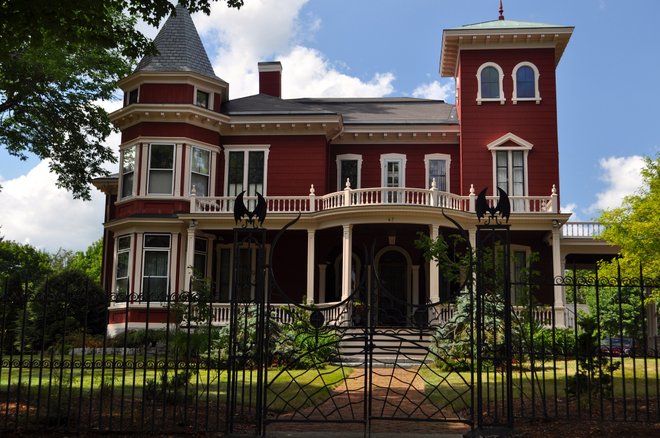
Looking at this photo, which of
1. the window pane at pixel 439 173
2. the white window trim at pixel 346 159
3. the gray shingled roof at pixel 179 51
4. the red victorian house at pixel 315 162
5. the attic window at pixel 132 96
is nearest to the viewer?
the red victorian house at pixel 315 162

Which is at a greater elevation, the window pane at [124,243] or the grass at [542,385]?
the window pane at [124,243]

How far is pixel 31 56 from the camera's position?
23.3 m

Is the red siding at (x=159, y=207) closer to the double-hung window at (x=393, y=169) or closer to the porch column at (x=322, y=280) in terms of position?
the porch column at (x=322, y=280)

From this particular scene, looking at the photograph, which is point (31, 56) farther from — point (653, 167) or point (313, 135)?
point (653, 167)

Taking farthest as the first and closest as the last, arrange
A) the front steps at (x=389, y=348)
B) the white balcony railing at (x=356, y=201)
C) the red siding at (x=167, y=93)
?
the red siding at (x=167, y=93) → the white balcony railing at (x=356, y=201) → the front steps at (x=389, y=348)

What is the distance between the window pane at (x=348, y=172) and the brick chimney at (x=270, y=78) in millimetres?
5325

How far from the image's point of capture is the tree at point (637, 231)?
23.4m

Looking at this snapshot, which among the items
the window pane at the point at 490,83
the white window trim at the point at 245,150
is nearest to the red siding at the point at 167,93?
the white window trim at the point at 245,150

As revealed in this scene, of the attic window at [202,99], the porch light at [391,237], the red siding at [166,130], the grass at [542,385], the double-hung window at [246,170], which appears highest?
the attic window at [202,99]

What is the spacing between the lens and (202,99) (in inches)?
1026

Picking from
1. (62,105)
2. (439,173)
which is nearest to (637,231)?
(439,173)

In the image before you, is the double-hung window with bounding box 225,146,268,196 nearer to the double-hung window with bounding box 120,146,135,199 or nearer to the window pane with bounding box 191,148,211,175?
the window pane with bounding box 191,148,211,175

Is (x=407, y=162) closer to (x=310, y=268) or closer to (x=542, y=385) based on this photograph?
(x=310, y=268)

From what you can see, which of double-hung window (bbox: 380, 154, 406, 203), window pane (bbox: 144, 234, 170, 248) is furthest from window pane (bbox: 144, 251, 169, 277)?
double-hung window (bbox: 380, 154, 406, 203)
